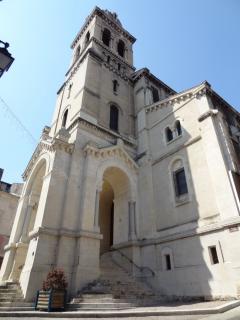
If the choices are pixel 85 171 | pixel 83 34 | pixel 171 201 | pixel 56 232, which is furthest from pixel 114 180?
pixel 83 34

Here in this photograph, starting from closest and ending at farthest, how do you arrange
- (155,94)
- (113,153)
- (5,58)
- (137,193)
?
1. (5,58)
2. (113,153)
3. (137,193)
4. (155,94)

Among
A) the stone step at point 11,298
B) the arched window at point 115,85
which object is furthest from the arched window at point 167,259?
the arched window at point 115,85

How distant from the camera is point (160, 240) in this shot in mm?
13938

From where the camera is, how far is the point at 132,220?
15781 millimetres

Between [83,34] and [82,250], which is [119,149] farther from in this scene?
[83,34]

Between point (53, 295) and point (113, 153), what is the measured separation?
10.1 meters

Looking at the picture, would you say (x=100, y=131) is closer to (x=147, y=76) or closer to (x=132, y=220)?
(x=132, y=220)

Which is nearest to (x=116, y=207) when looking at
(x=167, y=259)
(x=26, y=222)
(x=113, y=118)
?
(x=167, y=259)

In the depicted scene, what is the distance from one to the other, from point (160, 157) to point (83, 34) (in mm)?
22605

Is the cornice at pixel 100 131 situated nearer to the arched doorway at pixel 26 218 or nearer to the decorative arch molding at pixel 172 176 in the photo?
the arched doorway at pixel 26 218

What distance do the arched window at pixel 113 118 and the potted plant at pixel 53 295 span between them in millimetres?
13318

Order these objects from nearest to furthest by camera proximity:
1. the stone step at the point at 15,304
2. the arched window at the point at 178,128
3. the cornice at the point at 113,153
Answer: the stone step at the point at 15,304, the cornice at the point at 113,153, the arched window at the point at 178,128

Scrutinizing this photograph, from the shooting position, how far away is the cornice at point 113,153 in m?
15.3

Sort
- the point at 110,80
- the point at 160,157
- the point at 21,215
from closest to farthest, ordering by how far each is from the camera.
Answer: the point at 21,215, the point at 160,157, the point at 110,80
